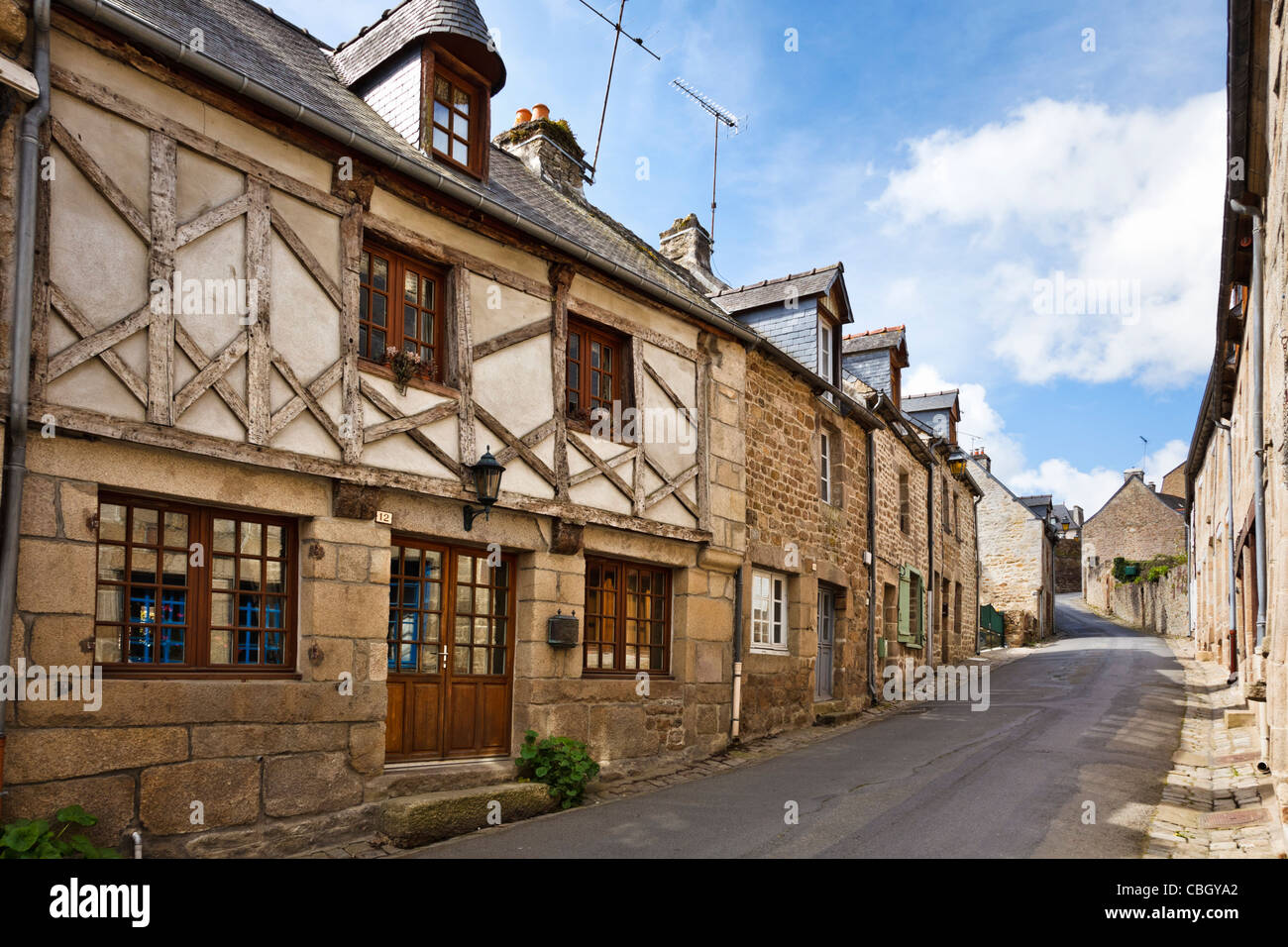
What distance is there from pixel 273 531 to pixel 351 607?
713mm

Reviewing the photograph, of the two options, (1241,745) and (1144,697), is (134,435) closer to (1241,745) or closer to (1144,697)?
(1241,745)

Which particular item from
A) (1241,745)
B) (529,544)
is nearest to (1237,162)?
(1241,745)

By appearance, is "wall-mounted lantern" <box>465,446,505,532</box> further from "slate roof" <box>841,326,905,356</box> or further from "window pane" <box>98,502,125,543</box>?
"slate roof" <box>841,326,905,356</box>

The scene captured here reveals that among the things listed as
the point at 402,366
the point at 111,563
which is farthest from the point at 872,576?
the point at 111,563

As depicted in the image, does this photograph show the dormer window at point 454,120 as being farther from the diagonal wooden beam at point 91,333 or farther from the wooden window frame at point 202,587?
the wooden window frame at point 202,587

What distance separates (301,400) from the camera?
617cm

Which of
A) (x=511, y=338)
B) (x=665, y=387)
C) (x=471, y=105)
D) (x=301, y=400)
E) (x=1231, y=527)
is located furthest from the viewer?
(x=1231, y=527)

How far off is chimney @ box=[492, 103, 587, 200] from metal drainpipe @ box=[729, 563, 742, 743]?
16.3ft

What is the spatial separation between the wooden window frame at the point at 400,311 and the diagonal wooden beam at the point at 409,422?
17 centimetres

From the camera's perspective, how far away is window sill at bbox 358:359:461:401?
6.68m

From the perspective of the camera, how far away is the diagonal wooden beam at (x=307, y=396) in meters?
6.09

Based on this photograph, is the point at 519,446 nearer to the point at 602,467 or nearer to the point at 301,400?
the point at 602,467

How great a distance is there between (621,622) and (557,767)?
1.80m

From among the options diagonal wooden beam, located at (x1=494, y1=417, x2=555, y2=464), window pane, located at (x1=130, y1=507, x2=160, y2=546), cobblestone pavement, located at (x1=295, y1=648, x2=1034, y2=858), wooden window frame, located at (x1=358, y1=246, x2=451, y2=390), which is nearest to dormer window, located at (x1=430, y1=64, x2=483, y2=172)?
wooden window frame, located at (x1=358, y1=246, x2=451, y2=390)
